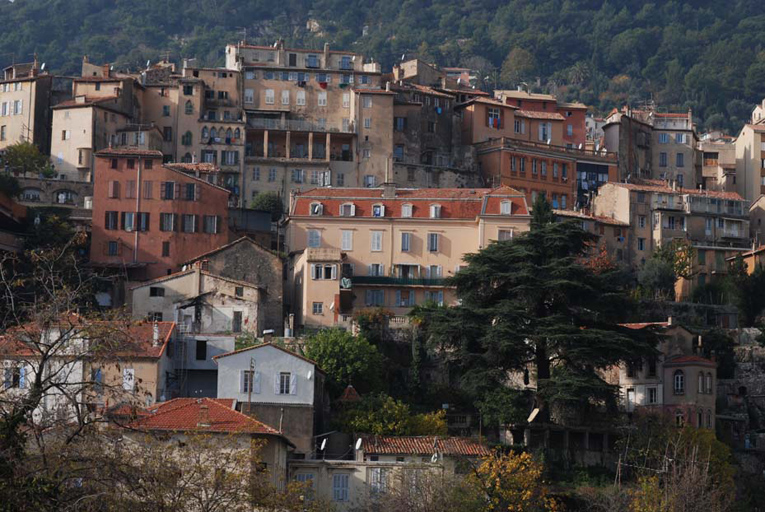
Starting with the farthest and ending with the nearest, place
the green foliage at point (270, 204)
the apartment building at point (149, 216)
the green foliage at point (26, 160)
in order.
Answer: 1. the green foliage at point (26, 160)
2. the green foliage at point (270, 204)
3. the apartment building at point (149, 216)

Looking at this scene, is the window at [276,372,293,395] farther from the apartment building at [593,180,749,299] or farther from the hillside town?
the apartment building at [593,180,749,299]

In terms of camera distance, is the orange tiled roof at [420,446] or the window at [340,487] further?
the orange tiled roof at [420,446]

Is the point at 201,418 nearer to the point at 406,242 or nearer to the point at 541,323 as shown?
the point at 541,323

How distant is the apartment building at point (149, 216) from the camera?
281 feet

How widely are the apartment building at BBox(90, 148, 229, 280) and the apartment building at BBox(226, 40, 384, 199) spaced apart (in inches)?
646

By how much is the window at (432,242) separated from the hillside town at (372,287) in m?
0.09

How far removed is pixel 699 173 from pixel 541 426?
59.0 meters

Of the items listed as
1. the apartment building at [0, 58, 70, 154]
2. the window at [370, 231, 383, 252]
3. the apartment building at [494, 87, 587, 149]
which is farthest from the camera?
the apartment building at [494, 87, 587, 149]

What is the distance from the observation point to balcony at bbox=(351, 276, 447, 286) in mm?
83812

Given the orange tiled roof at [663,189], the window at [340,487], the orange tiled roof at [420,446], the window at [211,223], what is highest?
the orange tiled roof at [663,189]

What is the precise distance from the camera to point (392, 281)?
84.1 metres

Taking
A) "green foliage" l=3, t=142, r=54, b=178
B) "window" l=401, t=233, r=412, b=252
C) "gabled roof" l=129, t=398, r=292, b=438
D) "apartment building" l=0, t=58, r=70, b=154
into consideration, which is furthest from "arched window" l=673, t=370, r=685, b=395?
"apartment building" l=0, t=58, r=70, b=154

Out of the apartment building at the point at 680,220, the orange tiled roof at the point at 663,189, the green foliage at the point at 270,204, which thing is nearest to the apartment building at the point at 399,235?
the green foliage at the point at 270,204

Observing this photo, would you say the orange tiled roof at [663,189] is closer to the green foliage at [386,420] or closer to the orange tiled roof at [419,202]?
the orange tiled roof at [419,202]
